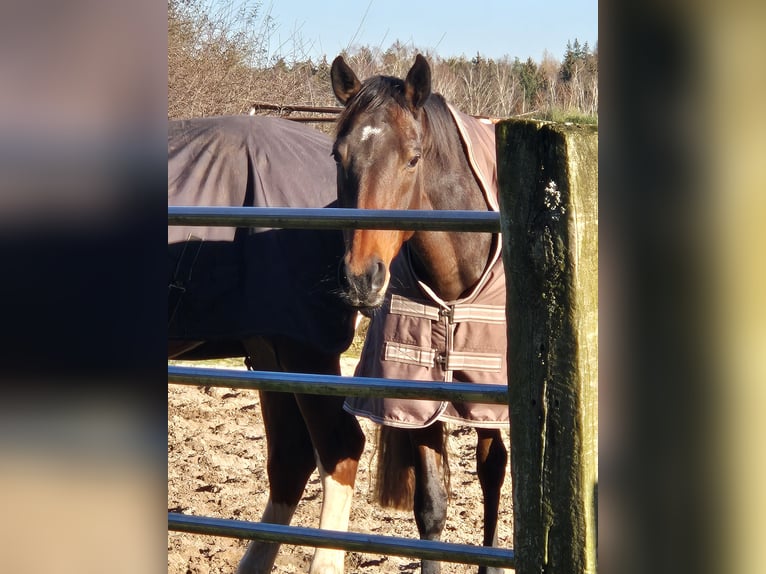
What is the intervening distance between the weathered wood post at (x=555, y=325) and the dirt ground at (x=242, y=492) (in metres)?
2.17

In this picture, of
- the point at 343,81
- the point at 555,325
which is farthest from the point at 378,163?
the point at 555,325

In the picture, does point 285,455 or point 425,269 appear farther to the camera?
point 285,455

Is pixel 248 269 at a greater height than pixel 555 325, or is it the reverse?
pixel 248 269

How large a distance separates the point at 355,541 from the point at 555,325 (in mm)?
531

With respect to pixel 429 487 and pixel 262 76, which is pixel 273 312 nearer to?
pixel 429 487

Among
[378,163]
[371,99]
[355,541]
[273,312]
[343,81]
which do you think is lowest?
[355,541]

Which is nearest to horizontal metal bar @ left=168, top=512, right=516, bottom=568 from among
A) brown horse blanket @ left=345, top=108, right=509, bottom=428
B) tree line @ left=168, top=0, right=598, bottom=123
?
brown horse blanket @ left=345, top=108, right=509, bottom=428

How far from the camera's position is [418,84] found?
2.91 m

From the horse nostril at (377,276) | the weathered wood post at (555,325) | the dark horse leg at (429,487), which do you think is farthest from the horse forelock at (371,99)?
the weathered wood post at (555,325)

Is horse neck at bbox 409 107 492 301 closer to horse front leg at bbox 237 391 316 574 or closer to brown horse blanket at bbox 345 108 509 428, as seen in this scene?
brown horse blanket at bbox 345 108 509 428

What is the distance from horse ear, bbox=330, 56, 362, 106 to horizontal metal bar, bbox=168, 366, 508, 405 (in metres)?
1.81
